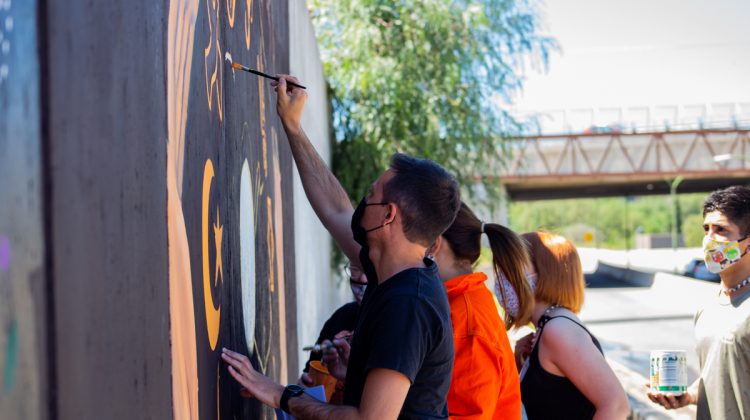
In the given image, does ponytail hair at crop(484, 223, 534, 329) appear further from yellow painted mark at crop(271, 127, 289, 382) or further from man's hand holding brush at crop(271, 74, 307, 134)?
yellow painted mark at crop(271, 127, 289, 382)

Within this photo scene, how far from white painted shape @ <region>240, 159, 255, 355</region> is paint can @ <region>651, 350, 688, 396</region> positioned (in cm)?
196

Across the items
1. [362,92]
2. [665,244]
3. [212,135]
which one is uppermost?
[362,92]

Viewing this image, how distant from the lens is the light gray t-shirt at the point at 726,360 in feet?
11.7

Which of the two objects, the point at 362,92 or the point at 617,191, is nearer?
the point at 362,92

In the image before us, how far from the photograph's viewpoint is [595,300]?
2817cm

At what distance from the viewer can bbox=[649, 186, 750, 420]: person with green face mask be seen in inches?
140

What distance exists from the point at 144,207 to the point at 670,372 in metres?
2.94

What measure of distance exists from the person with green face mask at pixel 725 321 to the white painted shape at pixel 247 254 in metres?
2.10

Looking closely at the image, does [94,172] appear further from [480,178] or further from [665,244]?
[665,244]

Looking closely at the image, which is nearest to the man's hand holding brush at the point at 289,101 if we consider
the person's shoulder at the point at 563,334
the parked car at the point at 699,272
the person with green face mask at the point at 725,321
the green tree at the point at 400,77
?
the person's shoulder at the point at 563,334

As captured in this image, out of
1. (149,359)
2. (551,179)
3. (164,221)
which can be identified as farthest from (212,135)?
(551,179)

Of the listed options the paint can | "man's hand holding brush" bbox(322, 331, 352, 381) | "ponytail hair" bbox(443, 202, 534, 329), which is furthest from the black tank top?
"man's hand holding brush" bbox(322, 331, 352, 381)

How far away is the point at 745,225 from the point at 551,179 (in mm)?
30983

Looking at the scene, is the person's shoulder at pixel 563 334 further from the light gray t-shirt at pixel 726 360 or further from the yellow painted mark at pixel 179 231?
the yellow painted mark at pixel 179 231
